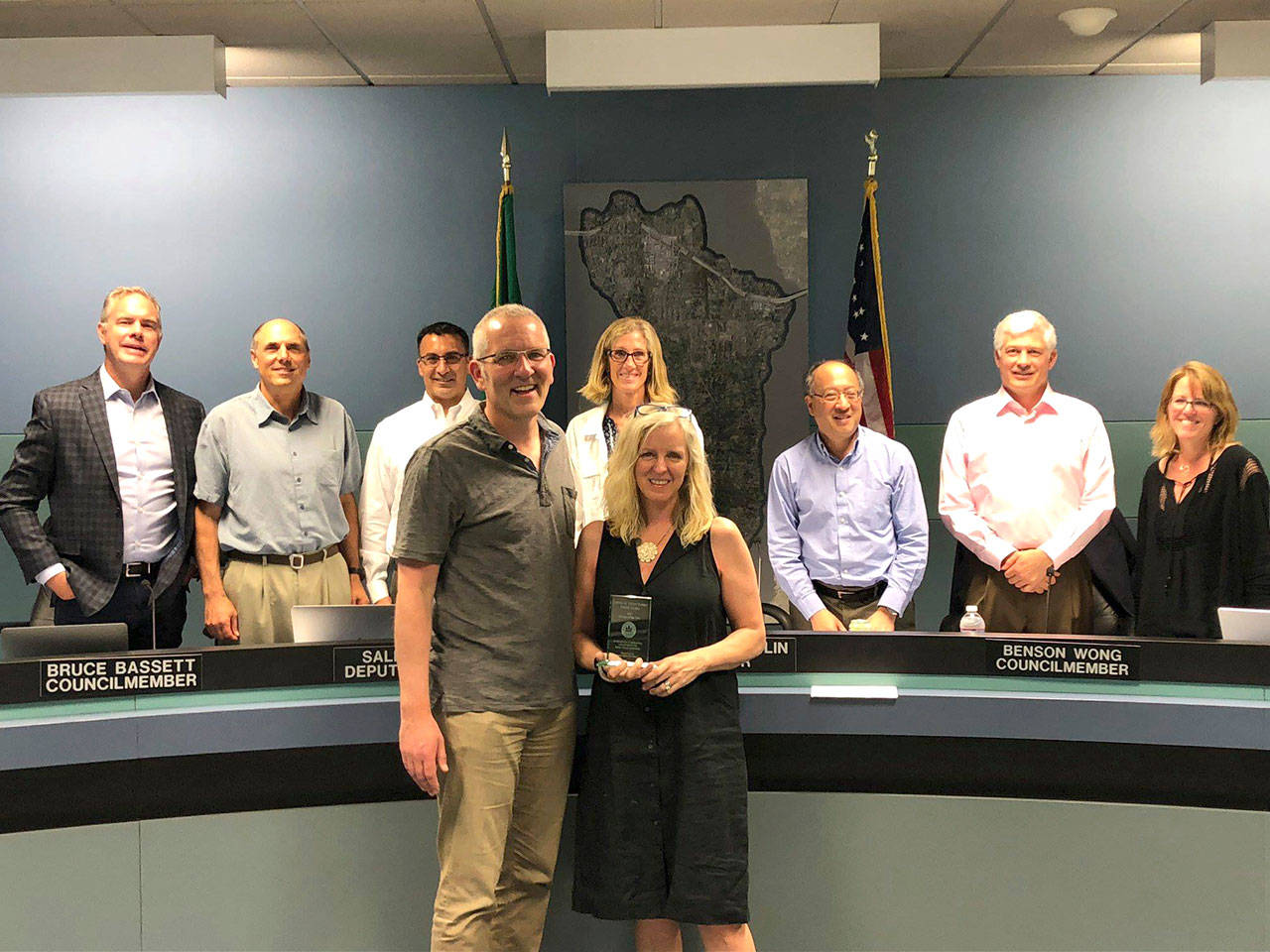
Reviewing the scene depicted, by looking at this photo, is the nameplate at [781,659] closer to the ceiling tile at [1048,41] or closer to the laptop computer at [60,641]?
the laptop computer at [60,641]

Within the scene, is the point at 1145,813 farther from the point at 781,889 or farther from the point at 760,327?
the point at 760,327

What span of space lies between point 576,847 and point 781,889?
519 millimetres

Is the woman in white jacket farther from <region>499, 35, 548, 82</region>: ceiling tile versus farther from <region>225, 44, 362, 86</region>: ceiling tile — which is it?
<region>225, 44, 362, 86</region>: ceiling tile

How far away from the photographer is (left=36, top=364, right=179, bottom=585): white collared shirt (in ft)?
11.3

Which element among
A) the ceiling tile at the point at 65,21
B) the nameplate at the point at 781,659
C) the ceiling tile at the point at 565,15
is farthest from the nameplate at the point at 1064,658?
the ceiling tile at the point at 65,21

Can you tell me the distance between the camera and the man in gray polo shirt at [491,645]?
2186mm

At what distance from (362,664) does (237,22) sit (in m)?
3.08

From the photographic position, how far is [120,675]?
2.42m

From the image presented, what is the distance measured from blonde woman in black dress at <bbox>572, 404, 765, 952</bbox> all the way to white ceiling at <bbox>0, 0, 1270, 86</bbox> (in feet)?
8.85

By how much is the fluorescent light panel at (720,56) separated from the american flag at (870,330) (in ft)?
1.71

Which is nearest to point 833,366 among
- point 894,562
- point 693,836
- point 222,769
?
point 894,562

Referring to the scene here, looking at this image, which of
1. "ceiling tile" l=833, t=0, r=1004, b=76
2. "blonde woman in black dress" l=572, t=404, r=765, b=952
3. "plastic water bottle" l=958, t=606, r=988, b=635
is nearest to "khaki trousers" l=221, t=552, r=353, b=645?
"blonde woman in black dress" l=572, t=404, r=765, b=952

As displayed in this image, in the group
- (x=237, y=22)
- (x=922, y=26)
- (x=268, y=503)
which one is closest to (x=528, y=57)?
(x=237, y=22)

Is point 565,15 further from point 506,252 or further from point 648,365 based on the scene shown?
point 648,365
